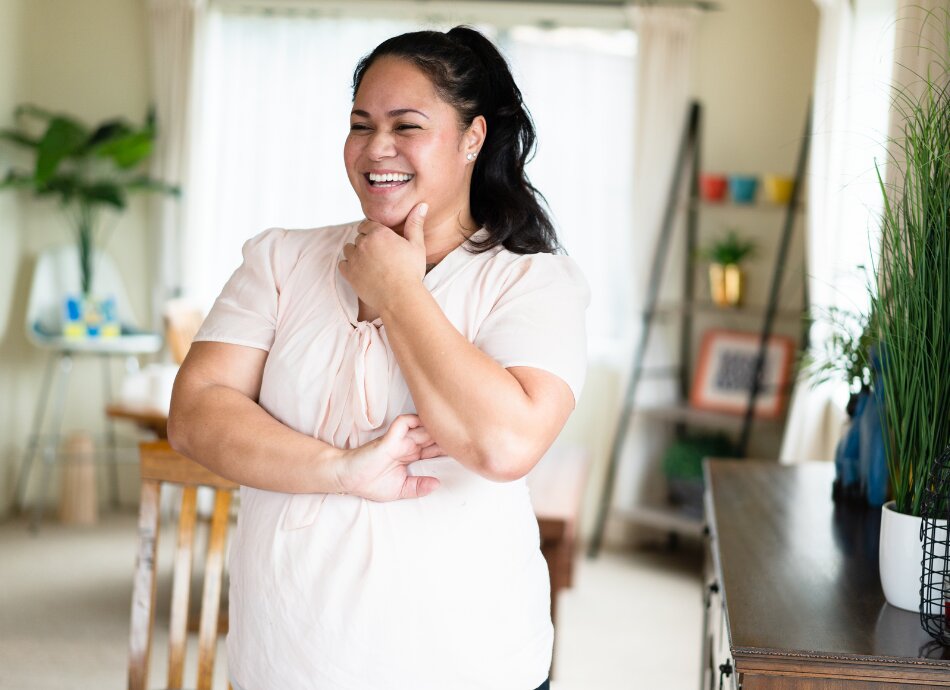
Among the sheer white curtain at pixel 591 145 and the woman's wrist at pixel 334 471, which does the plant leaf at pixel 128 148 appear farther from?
the woman's wrist at pixel 334 471

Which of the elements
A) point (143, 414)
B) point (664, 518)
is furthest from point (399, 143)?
point (664, 518)

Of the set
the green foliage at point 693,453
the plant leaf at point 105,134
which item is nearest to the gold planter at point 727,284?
the green foliage at point 693,453

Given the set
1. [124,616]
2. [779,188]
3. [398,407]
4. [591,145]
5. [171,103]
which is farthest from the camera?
[171,103]

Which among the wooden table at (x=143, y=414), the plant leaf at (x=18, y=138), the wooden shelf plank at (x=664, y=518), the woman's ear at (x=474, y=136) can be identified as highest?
the plant leaf at (x=18, y=138)

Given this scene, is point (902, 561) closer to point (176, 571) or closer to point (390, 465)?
point (390, 465)

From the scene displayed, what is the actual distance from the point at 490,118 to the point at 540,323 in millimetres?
346

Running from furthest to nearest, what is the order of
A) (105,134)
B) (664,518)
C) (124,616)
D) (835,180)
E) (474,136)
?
(105,134) < (664,518) < (835,180) < (124,616) < (474,136)

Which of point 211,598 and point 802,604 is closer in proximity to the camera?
point 802,604

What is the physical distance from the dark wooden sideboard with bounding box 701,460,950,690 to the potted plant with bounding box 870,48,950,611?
0.10 metres

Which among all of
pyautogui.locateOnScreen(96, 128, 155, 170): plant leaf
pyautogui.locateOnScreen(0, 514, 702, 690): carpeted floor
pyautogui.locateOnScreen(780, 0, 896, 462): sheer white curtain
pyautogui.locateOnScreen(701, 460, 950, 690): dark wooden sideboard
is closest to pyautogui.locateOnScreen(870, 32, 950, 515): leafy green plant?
pyautogui.locateOnScreen(701, 460, 950, 690): dark wooden sideboard

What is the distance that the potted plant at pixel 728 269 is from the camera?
4.59m

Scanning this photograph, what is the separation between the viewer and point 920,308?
4.71 feet

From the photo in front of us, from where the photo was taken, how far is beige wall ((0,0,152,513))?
511 cm

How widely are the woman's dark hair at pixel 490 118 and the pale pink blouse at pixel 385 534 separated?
77 mm
